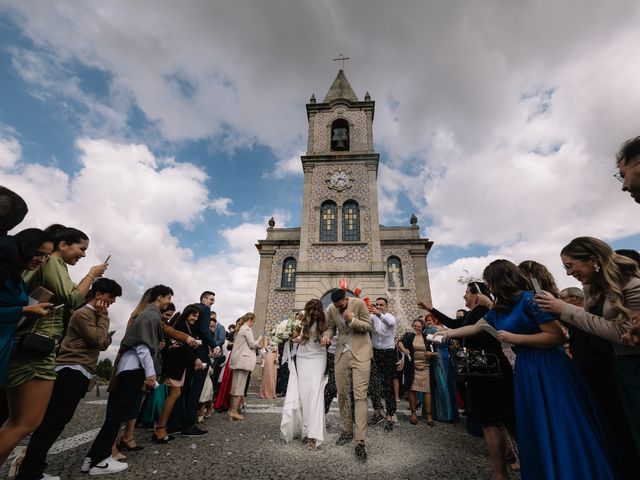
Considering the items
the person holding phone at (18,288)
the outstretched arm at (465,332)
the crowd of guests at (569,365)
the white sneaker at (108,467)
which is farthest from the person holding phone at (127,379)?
the outstretched arm at (465,332)

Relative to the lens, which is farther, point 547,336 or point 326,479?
point 326,479

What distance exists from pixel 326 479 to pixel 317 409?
1205 millimetres

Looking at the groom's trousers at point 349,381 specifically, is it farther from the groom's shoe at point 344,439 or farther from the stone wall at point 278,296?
the stone wall at point 278,296

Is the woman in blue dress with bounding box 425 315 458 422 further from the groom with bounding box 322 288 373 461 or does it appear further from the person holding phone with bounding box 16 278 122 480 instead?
the person holding phone with bounding box 16 278 122 480

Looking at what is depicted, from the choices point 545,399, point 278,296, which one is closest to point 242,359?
point 545,399

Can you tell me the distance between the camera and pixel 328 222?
52.2ft

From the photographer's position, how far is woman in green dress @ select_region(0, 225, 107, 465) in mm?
2107

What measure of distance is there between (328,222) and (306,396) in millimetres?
12182

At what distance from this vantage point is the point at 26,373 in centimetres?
217

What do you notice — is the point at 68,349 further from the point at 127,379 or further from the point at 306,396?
the point at 306,396

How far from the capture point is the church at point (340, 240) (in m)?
14.3

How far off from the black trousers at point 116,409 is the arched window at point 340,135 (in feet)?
54.2

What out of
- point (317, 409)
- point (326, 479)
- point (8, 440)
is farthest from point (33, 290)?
point (317, 409)

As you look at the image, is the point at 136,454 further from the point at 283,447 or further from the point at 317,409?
the point at 317,409
